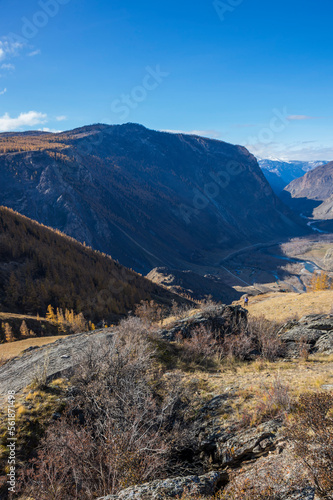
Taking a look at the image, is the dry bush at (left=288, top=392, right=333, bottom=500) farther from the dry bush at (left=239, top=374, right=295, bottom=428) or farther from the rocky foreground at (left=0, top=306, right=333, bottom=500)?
the dry bush at (left=239, top=374, right=295, bottom=428)

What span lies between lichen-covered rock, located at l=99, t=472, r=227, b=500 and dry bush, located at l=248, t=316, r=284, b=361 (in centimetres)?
703

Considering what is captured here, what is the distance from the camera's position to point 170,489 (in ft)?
12.6

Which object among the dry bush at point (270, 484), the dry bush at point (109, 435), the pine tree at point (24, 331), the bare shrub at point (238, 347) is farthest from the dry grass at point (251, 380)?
the pine tree at point (24, 331)

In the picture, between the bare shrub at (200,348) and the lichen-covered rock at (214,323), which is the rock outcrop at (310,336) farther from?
the bare shrub at (200,348)

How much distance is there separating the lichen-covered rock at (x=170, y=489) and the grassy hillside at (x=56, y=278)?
27806 mm

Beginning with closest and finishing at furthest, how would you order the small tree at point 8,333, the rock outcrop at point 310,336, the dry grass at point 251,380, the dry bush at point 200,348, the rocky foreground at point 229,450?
the rocky foreground at point 229,450 → the dry grass at point 251,380 → the dry bush at point 200,348 → the rock outcrop at point 310,336 → the small tree at point 8,333

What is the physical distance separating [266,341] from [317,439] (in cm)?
795

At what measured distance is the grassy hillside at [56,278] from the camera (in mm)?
30812

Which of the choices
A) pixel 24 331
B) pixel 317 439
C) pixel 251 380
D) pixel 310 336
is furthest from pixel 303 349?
pixel 24 331

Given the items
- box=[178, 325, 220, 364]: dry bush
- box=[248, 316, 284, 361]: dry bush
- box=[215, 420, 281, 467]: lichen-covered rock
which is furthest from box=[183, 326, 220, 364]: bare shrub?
box=[215, 420, 281, 467]: lichen-covered rock

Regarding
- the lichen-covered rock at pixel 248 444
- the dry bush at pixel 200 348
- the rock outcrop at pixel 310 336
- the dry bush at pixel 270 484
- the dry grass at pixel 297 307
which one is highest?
the dry bush at pixel 270 484

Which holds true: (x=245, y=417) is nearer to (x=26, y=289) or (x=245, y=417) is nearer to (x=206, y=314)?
(x=206, y=314)

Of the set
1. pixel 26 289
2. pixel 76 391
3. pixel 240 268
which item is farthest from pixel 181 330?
pixel 240 268

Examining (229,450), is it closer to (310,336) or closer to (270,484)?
(270,484)
